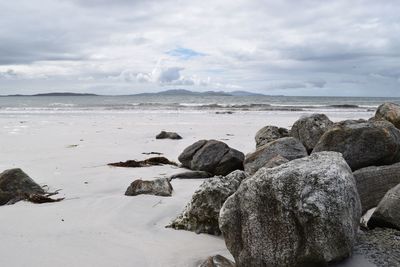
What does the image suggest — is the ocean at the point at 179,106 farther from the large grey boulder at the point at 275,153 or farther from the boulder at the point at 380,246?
the boulder at the point at 380,246

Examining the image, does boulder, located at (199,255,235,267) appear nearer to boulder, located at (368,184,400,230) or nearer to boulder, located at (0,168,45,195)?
boulder, located at (368,184,400,230)

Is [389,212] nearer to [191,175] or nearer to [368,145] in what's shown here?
[368,145]

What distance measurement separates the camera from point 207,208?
4.90 metres

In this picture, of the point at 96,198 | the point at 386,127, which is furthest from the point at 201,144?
the point at 386,127

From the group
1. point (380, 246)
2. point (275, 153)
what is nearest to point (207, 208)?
point (380, 246)

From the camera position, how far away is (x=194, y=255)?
13.9 ft

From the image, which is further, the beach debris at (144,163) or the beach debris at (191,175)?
the beach debris at (144,163)

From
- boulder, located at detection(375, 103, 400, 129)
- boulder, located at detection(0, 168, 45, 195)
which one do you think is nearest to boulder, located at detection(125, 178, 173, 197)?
boulder, located at detection(0, 168, 45, 195)

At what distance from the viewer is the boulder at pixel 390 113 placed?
8.57 metres

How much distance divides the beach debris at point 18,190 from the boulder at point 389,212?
4342 millimetres

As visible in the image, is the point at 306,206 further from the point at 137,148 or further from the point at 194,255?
the point at 137,148

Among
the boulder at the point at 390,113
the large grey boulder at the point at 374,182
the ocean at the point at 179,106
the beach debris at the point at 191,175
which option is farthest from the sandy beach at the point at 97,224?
the ocean at the point at 179,106

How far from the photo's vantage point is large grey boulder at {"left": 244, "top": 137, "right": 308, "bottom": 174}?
6445 mm

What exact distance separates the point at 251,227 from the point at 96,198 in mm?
3330
